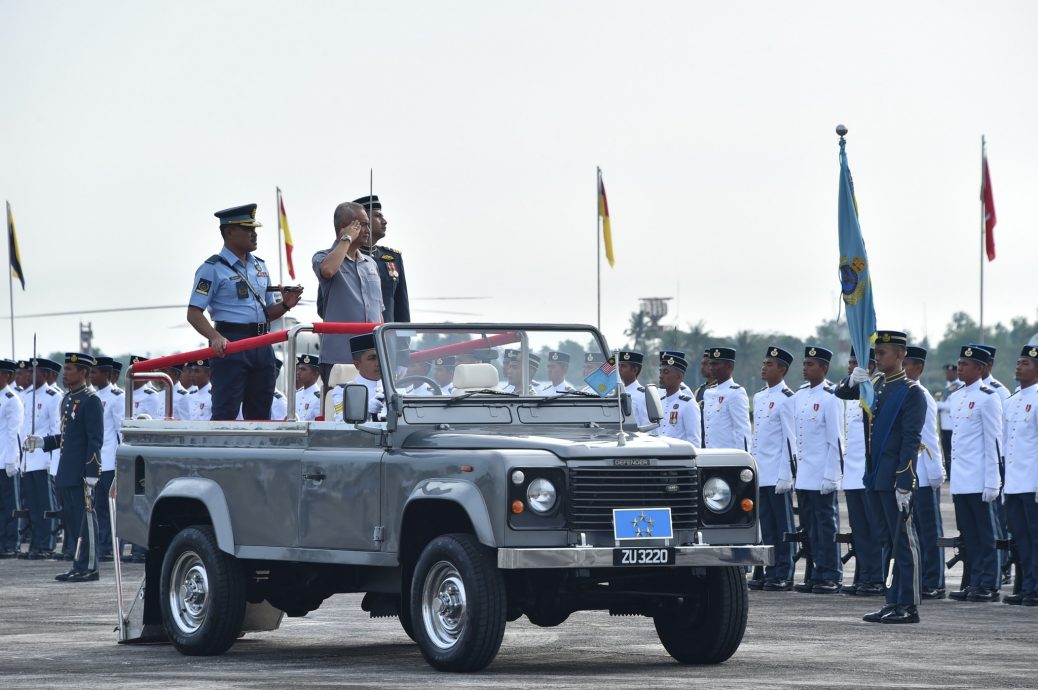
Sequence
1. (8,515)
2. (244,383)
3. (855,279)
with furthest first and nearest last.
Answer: (8,515) → (855,279) → (244,383)

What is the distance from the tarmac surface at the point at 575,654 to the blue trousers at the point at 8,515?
7626 millimetres

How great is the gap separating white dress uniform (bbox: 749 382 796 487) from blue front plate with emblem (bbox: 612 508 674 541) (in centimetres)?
782

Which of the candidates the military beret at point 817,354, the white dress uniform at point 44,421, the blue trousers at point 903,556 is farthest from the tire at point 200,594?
the white dress uniform at point 44,421

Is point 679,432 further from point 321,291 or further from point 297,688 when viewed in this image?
point 297,688

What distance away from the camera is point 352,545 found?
1109cm

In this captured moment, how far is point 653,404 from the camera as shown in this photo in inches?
467

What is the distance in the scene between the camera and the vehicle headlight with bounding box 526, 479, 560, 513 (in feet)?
33.7

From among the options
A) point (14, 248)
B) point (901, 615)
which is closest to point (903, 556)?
point (901, 615)

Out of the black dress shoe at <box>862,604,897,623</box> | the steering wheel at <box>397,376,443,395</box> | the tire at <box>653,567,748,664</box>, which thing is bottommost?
the black dress shoe at <box>862,604,897,623</box>

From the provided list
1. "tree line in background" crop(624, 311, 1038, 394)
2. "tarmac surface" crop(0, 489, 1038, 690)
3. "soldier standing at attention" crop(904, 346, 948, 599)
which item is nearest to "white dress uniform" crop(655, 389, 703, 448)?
"soldier standing at attention" crop(904, 346, 948, 599)

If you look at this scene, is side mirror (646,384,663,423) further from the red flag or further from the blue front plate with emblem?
the red flag

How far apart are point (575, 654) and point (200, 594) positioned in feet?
7.56

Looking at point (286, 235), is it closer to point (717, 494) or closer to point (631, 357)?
point (631, 357)

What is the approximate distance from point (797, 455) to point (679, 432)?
1300 mm
